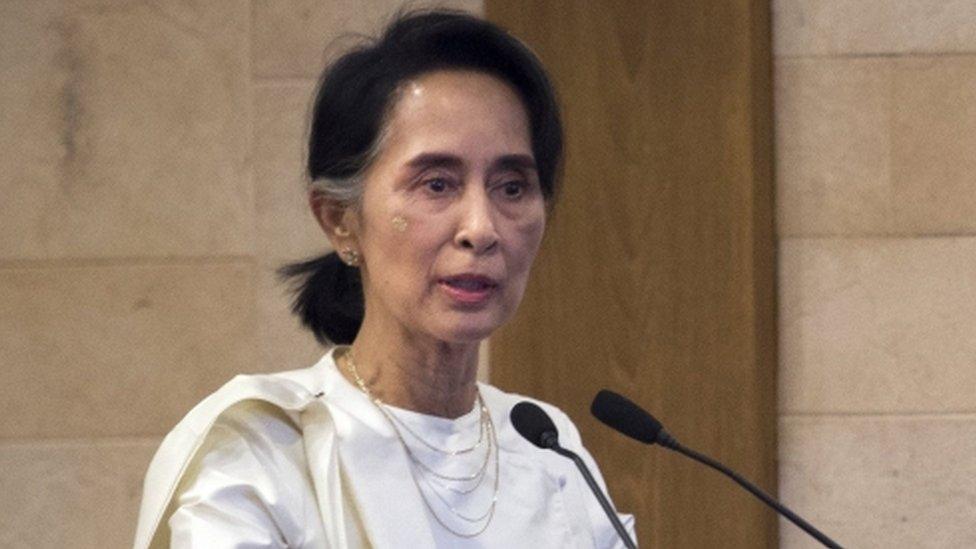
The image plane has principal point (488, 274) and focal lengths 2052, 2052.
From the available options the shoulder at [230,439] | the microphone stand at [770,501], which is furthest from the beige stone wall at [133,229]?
the microphone stand at [770,501]

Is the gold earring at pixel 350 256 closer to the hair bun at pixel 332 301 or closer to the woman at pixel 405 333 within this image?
the woman at pixel 405 333

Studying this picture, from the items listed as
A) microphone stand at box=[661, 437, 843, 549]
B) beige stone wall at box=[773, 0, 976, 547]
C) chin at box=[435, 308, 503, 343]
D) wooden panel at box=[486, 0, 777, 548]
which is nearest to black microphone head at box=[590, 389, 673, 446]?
microphone stand at box=[661, 437, 843, 549]

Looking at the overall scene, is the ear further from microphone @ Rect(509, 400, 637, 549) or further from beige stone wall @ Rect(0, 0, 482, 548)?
beige stone wall @ Rect(0, 0, 482, 548)

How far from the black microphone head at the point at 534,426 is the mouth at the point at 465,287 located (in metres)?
0.19

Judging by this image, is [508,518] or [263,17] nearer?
[508,518]

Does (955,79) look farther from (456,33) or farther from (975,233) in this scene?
(456,33)

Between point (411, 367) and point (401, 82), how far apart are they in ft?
1.41

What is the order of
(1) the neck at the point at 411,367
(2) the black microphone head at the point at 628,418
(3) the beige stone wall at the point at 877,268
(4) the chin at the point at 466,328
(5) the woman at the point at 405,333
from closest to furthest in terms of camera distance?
(2) the black microphone head at the point at 628,418 < (5) the woman at the point at 405,333 < (4) the chin at the point at 466,328 < (1) the neck at the point at 411,367 < (3) the beige stone wall at the point at 877,268

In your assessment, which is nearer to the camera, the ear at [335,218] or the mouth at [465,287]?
the mouth at [465,287]

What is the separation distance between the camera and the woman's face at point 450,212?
2.95 metres

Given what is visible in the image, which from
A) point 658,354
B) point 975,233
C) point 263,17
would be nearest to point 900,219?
point 975,233

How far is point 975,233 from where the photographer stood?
4758 millimetres

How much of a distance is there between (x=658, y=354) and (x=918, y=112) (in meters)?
0.84

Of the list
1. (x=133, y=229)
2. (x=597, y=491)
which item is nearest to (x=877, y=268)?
(x=133, y=229)
